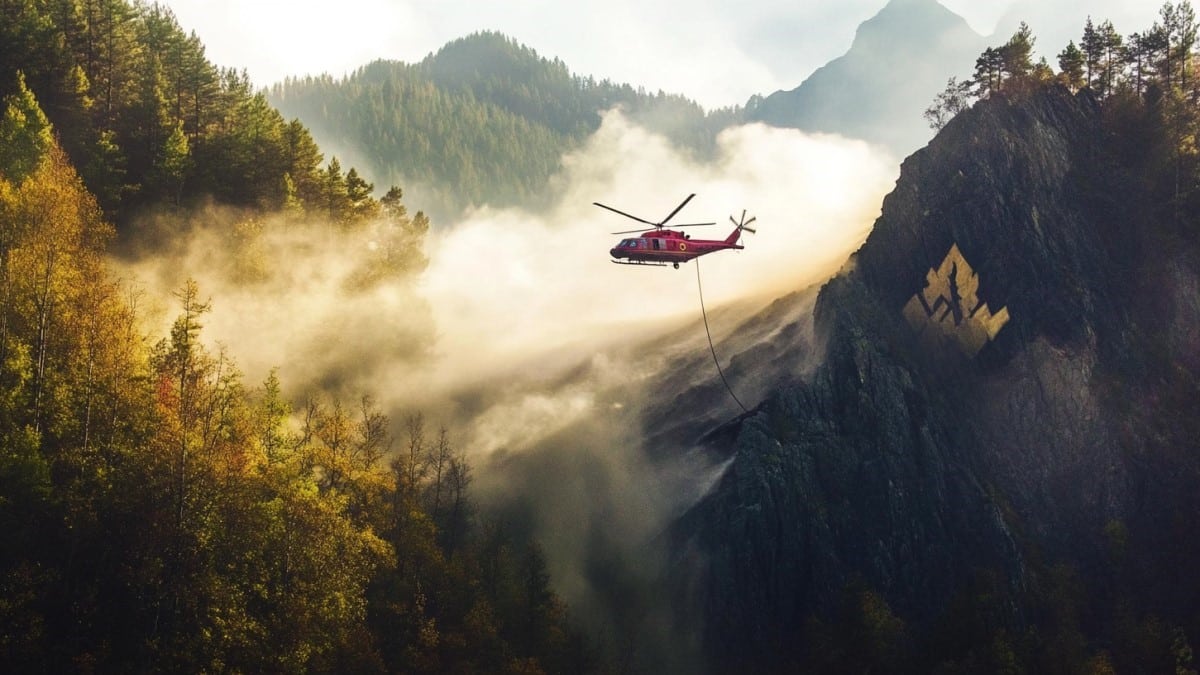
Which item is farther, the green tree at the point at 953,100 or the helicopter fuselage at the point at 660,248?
the green tree at the point at 953,100

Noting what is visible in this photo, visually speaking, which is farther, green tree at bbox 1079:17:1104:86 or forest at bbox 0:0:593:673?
green tree at bbox 1079:17:1104:86

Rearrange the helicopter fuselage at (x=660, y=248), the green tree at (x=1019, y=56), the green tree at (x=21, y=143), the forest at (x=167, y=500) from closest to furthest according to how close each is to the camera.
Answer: the forest at (x=167, y=500) → the helicopter fuselage at (x=660, y=248) → the green tree at (x=21, y=143) → the green tree at (x=1019, y=56)

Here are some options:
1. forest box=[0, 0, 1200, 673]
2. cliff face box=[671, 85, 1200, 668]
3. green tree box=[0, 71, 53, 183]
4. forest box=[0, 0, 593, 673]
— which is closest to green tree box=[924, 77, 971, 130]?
forest box=[0, 0, 1200, 673]

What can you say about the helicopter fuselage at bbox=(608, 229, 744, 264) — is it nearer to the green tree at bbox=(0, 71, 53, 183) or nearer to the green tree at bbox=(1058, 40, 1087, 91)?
the green tree at bbox=(0, 71, 53, 183)

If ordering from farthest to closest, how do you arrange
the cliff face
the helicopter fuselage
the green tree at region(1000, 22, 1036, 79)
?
1. the green tree at region(1000, 22, 1036, 79)
2. the cliff face
3. the helicopter fuselage

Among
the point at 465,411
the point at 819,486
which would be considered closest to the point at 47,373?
the point at 465,411

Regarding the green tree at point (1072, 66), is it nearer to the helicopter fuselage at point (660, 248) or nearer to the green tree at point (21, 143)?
the helicopter fuselage at point (660, 248)

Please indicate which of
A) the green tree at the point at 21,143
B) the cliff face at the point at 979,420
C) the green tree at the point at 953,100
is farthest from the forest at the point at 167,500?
the green tree at the point at 953,100

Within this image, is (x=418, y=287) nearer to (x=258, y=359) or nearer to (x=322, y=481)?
(x=258, y=359)
